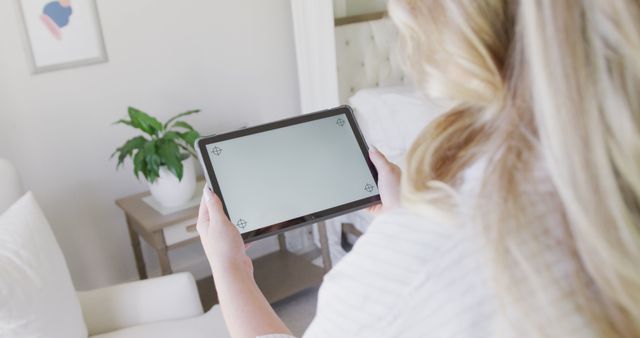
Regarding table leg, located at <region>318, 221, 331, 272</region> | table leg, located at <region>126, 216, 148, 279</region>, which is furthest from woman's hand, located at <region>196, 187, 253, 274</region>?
table leg, located at <region>318, 221, 331, 272</region>

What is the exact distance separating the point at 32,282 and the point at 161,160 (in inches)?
26.0

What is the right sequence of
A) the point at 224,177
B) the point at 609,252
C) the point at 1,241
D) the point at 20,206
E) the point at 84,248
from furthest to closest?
the point at 84,248, the point at 20,206, the point at 1,241, the point at 224,177, the point at 609,252

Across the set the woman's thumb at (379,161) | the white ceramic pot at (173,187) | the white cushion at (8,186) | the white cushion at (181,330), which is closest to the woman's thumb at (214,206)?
the woman's thumb at (379,161)

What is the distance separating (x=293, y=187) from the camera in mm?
1127

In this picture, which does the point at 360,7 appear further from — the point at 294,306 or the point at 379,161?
the point at 379,161

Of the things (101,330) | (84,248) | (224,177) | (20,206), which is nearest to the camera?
(224,177)

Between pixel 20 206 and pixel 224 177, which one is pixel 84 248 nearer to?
pixel 20 206

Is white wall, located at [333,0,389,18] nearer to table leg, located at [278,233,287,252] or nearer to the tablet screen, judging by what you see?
table leg, located at [278,233,287,252]

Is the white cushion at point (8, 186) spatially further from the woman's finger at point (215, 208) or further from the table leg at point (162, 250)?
the woman's finger at point (215, 208)

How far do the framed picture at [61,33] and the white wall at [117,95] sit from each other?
29mm

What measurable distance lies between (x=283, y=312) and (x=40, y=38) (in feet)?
4.33

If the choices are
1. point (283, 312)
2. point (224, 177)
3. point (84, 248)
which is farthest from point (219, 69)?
point (224, 177)

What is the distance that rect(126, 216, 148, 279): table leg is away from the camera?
2145mm

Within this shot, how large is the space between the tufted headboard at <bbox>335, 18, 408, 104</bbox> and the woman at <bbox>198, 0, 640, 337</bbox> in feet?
6.47
